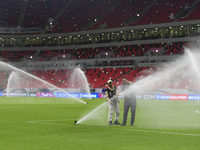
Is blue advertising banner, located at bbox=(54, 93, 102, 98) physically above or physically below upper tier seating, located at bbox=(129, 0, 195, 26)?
below

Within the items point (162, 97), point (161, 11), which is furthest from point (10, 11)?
point (162, 97)

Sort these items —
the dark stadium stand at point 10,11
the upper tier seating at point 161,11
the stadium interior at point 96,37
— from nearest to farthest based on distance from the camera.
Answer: the stadium interior at point 96,37 < the upper tier seating at point 161,11 < the dark stadium stand at point 10,11

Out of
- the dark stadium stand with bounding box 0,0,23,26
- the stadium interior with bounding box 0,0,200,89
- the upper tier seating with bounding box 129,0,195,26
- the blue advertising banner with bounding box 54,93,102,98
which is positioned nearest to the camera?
the blue advertising banner with bounding box 54,93,102,98

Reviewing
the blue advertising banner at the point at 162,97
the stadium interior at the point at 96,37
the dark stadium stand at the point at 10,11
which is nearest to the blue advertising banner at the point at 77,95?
the stadium interior at the point at 96,37

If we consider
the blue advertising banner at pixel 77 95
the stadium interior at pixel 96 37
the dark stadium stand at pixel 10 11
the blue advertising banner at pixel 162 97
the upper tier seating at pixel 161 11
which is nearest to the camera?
the blue advertising banner at pixel 162 97

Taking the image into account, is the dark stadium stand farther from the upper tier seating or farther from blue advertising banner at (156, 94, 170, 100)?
blue advertising banner at (156, 94, 170, 100)

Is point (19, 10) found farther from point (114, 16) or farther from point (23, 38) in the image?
point (114, 16)

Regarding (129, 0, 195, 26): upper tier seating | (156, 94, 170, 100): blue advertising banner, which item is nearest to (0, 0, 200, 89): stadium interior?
(129, 0, 195, 26): upper tier seating

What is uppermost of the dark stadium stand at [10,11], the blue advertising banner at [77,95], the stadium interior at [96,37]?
the dark stadium stand at [10,11]

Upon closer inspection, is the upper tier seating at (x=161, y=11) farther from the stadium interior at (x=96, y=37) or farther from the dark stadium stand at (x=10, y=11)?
the dark stadium stand at (x=10, y=11)

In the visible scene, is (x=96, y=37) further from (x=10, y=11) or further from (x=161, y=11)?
(x=10, y=11)

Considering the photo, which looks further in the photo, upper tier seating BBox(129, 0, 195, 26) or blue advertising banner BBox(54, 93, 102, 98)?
upper tier seating BBox(129, 0, 195, 26)

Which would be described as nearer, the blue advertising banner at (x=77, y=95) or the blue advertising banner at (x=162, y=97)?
the blue advertising banner at (x=162, y=97)

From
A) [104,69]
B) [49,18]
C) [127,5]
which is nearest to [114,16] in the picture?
[127,5]
